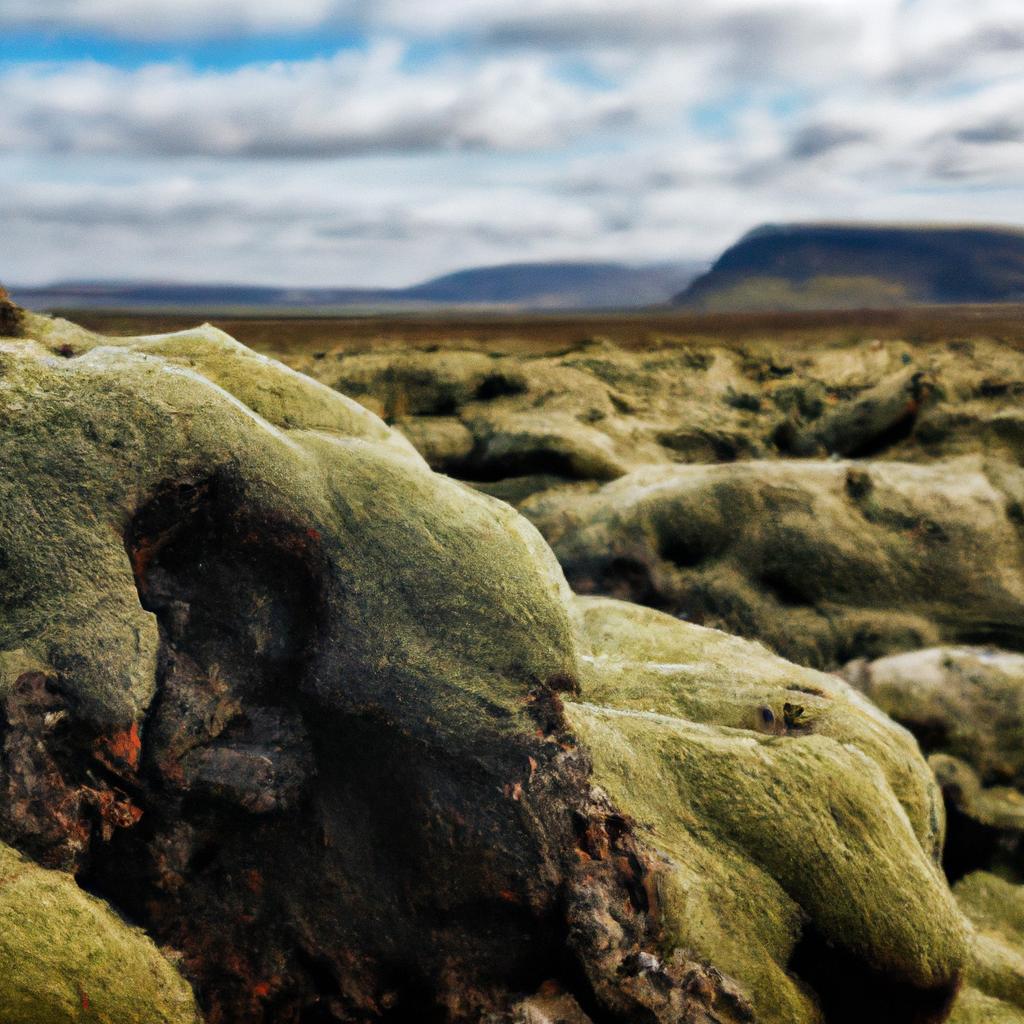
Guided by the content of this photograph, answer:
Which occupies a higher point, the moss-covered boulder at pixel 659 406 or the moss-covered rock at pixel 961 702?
the moss-covered boulder at pixel 659 406

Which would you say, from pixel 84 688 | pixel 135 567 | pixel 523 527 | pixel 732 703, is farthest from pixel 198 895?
pixel 732 703

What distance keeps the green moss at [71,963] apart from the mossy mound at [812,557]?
48.3 ft

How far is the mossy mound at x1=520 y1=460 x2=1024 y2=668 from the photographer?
22438mm

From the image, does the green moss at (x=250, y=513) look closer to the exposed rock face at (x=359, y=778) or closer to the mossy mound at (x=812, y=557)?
the exposed rock face at (x=359, y=778)

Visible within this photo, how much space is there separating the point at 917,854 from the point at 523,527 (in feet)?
24.4

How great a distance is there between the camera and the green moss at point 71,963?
935 centimetres

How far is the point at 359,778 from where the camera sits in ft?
37.9

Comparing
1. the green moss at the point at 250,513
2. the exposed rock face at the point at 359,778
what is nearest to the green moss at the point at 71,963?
the exposed rock face at the point at 359,778

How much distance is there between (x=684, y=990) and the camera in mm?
10375

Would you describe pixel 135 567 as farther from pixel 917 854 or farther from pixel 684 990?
pixel 917 854

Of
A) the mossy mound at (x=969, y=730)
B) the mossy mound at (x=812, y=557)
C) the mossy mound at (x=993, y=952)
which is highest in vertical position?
the mossy mound at (x=812, y=557)

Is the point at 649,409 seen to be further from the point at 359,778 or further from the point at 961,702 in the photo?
the point at 359,778

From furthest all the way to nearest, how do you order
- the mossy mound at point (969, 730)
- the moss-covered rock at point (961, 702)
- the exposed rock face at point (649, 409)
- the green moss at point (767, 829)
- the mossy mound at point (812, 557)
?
the exposed rock face at point (649, 409)
the mossy mound at point (812, 557)
the moss-covered rock at point (961, 702)
the mossy mound at point (969, 730)
the green moss at point (767, 829)

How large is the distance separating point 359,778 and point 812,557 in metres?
15.2
